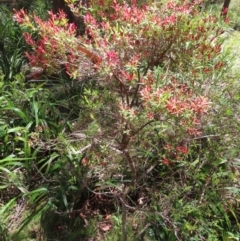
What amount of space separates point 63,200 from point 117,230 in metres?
0.51

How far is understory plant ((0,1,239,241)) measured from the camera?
2.22 m

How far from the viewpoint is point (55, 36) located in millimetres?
2266

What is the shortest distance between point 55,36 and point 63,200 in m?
1.41

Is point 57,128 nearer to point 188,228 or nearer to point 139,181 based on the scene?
point 139,181

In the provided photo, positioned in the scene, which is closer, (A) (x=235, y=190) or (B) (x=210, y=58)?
(B) (x=210, y=58)

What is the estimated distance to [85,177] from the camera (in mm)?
3027

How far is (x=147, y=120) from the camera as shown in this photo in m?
2.28

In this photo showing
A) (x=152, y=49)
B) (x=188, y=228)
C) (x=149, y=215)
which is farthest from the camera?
(x=149, y=215)

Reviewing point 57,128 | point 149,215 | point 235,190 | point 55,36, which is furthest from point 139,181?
point 55,36

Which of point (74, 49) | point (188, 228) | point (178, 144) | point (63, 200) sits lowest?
point (63, 200)

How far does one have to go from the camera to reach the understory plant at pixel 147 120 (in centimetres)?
222

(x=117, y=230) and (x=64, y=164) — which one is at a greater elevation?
(x=64, y=164)

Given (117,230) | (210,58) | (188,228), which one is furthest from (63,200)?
(210,58)

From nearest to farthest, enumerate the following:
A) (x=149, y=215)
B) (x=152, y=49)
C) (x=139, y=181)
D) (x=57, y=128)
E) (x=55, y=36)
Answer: (x=55, y=36), (x=152, y=49), (x=149, y=215), (x=139, y=181), (x=57, y=128)
